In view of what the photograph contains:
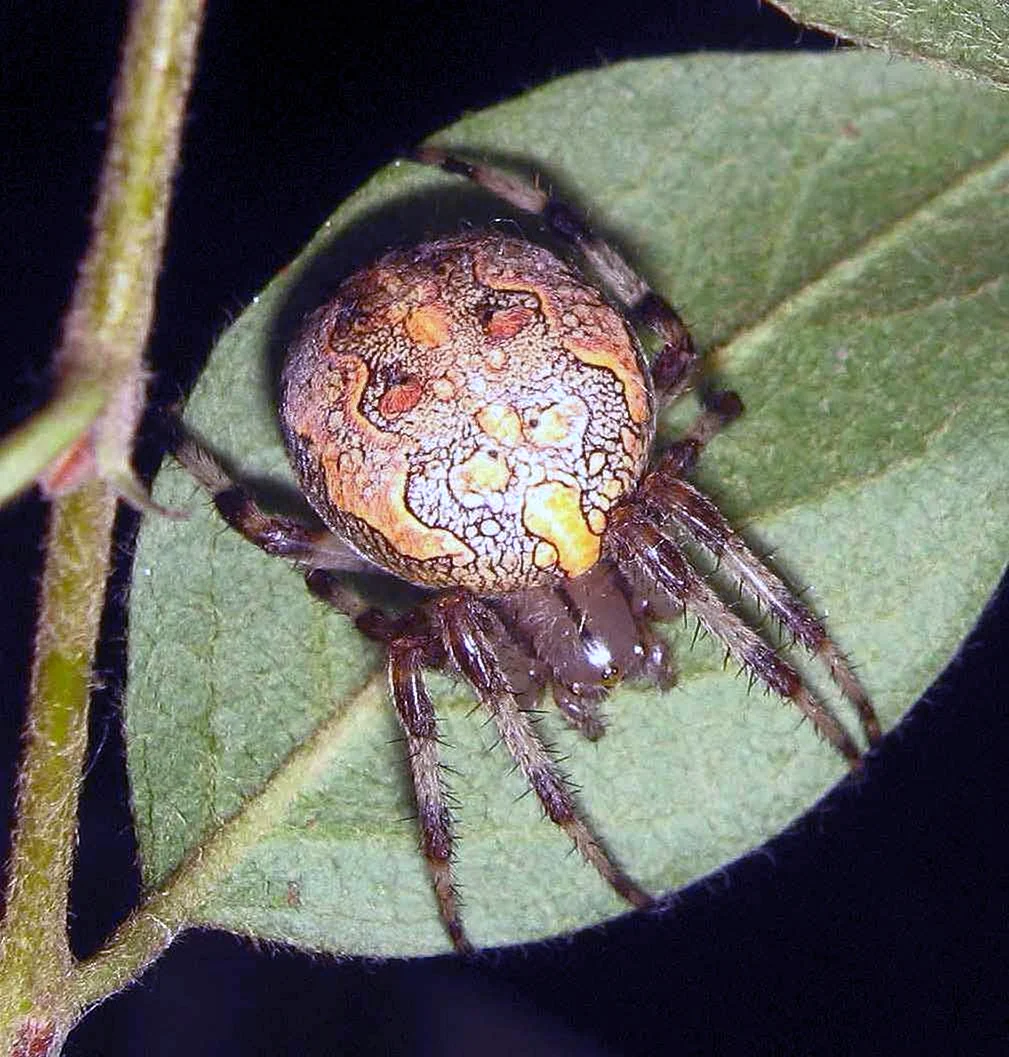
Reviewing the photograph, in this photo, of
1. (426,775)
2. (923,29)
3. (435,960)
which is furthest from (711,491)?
(435,960)

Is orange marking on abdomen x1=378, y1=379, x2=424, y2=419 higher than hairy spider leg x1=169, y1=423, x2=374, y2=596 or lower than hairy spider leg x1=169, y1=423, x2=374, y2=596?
higher

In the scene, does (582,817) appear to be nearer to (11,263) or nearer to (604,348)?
(604,348)

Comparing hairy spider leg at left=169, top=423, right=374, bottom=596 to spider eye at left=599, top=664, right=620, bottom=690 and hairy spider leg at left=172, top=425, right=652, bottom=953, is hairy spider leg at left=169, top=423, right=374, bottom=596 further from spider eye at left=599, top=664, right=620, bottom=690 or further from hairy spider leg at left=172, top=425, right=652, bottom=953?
spider eye at left=599, top=664, right=620, bottom=690

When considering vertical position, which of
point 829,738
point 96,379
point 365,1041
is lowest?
point 365,1041

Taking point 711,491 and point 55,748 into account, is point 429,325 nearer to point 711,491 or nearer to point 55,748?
point 711,491

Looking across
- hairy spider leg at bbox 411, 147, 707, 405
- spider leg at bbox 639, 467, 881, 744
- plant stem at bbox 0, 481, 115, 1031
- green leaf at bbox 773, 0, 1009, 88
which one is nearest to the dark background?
hairy spider leg at bbox 411, 147, 707, 405

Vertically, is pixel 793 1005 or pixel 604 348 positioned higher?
pixel 604 348

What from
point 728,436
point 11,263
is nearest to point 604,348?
point 728,436
